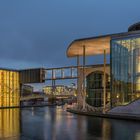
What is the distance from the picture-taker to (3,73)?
236ft

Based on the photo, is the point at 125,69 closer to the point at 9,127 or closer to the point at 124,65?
the point at 124,65

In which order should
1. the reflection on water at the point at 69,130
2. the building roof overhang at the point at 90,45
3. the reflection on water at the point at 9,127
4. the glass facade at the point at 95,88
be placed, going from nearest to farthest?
the reflection on water at the point at 69,130 < the reflection on water at the point at 9,127 < the building roof overhang at the point at 90,45 < the glass facade at the point at 95,88

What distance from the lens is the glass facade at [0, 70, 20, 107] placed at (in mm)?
71562

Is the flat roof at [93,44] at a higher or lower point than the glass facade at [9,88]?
higher

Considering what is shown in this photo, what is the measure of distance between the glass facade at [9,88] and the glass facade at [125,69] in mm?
35963

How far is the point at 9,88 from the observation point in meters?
72.9

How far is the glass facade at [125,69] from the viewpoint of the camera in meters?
37.2

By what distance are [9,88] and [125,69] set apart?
38.7 meters

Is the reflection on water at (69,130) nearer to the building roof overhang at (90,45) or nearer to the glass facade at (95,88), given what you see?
the building roof overhang at (90,45)

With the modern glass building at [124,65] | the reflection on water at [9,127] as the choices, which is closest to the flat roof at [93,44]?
the modern glass building at [124,65]

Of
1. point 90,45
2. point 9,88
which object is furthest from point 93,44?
point 9,88

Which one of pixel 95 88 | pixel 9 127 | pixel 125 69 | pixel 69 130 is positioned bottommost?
pixel 9 127

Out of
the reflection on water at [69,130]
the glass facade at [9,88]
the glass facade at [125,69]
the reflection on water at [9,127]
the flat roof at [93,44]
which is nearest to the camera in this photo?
the reflection on water at [69,130]

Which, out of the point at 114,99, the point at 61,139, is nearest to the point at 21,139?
the point at 61,139
